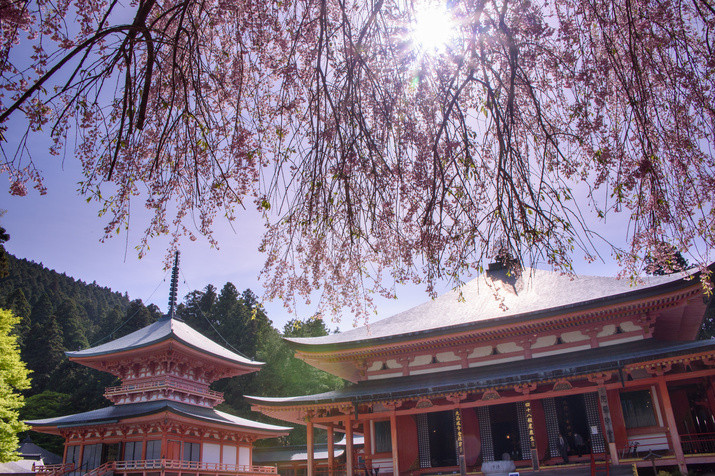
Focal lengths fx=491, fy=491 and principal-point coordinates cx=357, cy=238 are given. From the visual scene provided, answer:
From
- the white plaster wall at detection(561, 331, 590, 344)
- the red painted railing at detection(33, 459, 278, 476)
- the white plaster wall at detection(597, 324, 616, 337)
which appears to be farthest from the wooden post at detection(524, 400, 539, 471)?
Result: the red painted railing at detection(33, 459, 278, 476)

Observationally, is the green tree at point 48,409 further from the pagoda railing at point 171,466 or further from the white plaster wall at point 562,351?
the white plaster wall at point 562,351

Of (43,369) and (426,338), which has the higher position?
(43,369)

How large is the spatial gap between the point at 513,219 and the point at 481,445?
11371 millimetres

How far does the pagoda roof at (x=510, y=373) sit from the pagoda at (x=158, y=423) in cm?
580

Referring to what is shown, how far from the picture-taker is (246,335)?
4250 centimetres

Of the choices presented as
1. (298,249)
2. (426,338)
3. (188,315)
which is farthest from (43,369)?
(298,249)

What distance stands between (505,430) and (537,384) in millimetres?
2394

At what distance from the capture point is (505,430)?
1449cm

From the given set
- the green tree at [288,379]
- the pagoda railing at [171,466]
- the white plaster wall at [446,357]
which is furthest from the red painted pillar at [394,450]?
the green tree at [288,379]

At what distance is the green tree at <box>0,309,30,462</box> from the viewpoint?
1888cm

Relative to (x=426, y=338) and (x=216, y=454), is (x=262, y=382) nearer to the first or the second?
(x=216, y=454)

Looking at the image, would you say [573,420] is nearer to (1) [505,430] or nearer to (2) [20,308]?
(1) [505,430]

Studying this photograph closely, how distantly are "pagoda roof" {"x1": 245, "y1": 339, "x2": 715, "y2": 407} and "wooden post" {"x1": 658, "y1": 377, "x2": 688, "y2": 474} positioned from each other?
95cm

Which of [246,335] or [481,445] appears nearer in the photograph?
[481,445]
